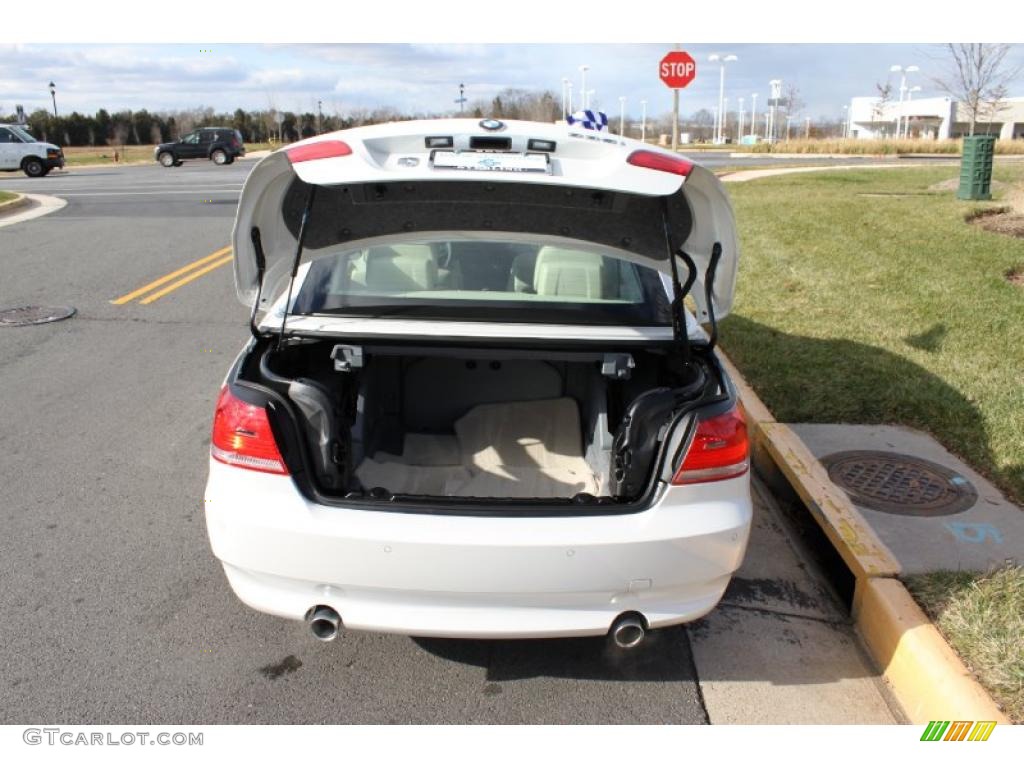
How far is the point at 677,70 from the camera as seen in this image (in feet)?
52.3

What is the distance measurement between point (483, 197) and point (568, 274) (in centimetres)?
72

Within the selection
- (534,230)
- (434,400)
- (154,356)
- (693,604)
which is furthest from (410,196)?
(154,356)

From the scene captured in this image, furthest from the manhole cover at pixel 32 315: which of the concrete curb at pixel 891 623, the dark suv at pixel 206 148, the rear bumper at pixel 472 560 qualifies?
the dark suv at pixel 206 148

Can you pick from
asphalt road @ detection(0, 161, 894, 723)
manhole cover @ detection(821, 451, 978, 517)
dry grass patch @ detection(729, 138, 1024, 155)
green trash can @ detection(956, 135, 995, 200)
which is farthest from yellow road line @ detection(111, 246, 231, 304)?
dry grass patch @ detection(729, 138, 1024, 155)

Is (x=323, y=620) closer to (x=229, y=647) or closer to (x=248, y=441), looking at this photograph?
(x=248, y=441)

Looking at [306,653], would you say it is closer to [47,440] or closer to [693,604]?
[693,604]

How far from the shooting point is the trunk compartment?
288 centimetres

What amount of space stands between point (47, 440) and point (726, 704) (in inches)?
169

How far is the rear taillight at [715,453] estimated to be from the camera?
2.69 m

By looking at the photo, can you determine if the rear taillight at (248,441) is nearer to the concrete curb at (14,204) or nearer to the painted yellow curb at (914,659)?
the painted yellow curb at (914,659)

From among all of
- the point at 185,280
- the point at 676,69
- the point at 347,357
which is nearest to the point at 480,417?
the point at 347,357

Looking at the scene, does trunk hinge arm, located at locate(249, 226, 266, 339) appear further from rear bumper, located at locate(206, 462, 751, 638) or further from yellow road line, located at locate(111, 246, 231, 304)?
yellow road line, located at locate(111, 246, 231, 304)

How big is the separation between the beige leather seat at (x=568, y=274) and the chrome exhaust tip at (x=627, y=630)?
4.40 ft
